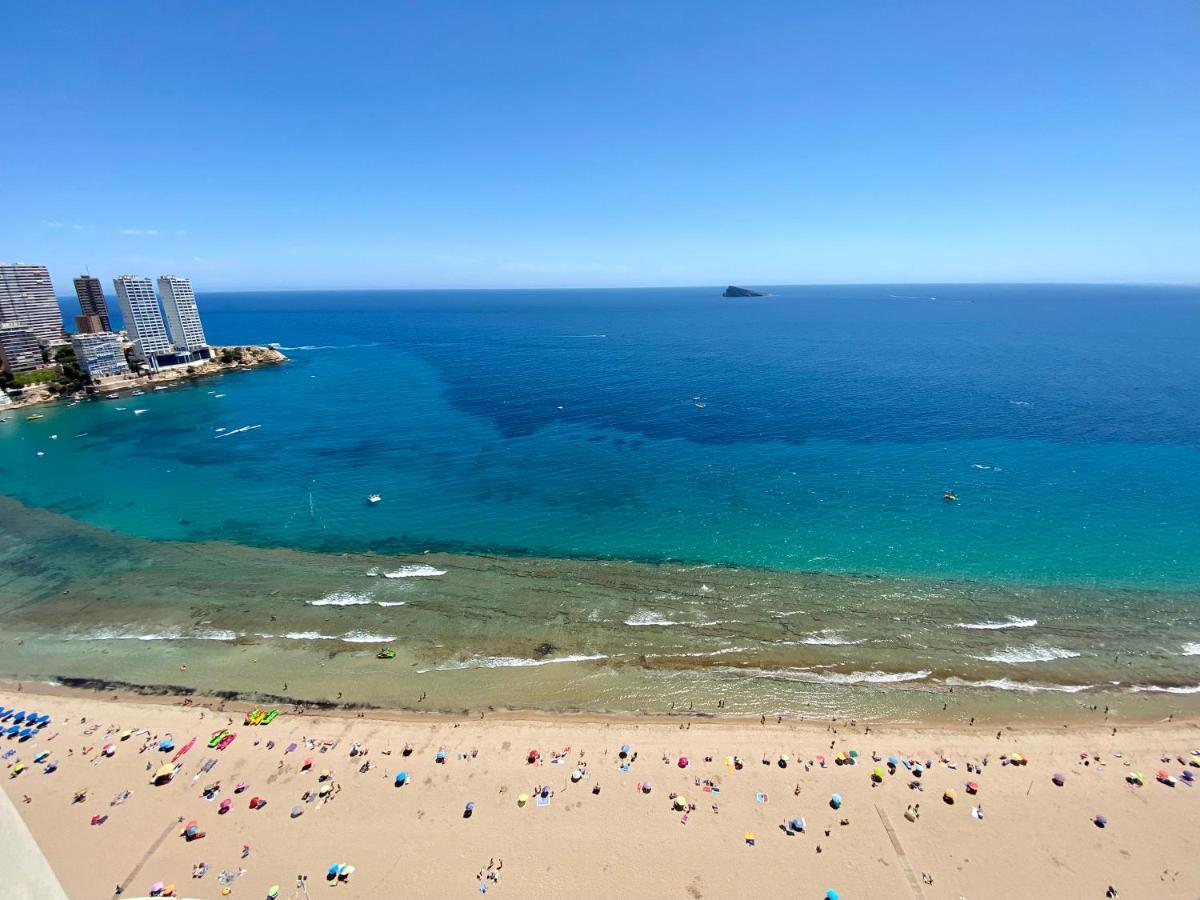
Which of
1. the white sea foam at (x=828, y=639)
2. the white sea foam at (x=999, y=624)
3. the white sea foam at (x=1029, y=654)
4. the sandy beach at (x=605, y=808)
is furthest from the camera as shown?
the white sea foam at (x=999, y=624)

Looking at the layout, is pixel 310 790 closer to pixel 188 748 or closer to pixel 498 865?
pixel 188 748

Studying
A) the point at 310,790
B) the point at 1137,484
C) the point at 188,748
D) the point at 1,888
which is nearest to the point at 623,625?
the point at 310,790

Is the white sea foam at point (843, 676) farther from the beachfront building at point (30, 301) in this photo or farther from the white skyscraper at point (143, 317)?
the beachfront building at point (30, 301)

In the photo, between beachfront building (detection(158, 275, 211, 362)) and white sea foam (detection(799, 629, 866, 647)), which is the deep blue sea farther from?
beachfront building (detection(158, 275, 211, 362))

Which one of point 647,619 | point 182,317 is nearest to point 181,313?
point 182,317

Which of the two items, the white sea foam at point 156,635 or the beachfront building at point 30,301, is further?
the beachfront building at point 30,301

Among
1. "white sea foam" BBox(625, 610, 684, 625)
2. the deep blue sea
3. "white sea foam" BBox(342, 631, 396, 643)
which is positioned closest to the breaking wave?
"white sea foam" BBox(625, 610, 684, 625)

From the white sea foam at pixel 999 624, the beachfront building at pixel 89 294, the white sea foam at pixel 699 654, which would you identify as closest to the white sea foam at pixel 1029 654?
the white sea foam at pixel 999 624

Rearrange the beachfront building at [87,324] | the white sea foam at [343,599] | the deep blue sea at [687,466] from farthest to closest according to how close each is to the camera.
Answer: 1. the beachfront building at [87,324]
2. the deep blue sea at [687,466]
3. the white sea foam at [343,599]
